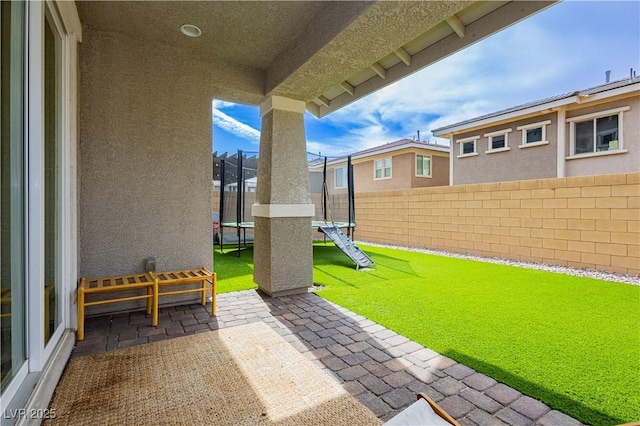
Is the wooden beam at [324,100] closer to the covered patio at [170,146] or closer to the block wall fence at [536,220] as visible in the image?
the covered patio at [170,146]

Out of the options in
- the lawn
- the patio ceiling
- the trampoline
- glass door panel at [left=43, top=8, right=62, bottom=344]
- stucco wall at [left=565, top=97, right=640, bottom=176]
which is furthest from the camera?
stucco wall at [left=565, top=97, right=640, bottom=176]

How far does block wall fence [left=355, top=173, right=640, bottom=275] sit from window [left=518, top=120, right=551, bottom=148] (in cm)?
585

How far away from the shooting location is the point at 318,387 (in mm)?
2133

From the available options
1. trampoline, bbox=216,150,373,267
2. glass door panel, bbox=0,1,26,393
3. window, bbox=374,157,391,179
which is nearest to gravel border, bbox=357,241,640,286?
trampoline, bbox=216,150,373,267

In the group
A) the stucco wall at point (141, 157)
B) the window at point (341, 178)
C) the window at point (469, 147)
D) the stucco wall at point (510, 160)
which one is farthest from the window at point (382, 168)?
the stucco wall at point (141, 157)

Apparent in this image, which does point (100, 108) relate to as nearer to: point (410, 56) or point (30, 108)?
Result: point (30, 108)

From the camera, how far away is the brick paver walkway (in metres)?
1.90

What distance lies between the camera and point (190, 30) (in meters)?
3.40

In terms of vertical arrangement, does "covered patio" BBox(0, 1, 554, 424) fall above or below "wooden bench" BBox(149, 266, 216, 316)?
above

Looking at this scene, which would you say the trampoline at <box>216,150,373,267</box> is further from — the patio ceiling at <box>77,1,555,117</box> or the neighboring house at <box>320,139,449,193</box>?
the neighboring house at <box>320,139,449,193</box>

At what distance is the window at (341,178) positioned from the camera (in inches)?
739

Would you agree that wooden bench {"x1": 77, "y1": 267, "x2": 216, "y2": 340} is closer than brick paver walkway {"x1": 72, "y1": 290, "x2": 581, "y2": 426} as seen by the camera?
No

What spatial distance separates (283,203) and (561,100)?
10835 millimetres

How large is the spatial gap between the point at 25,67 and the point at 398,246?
8.78m
